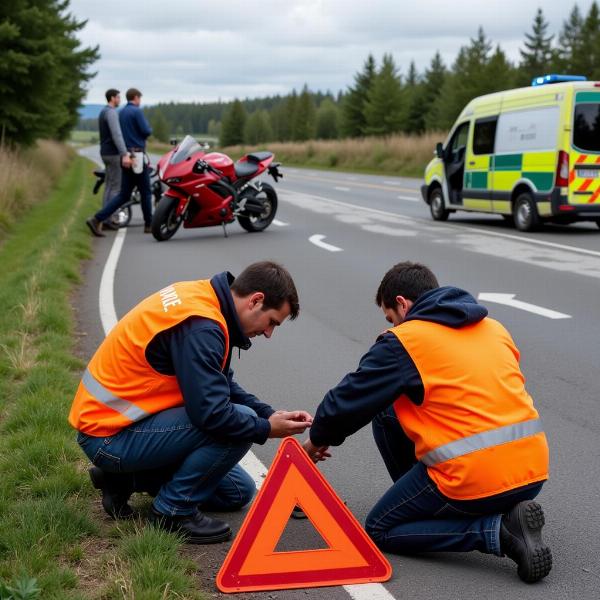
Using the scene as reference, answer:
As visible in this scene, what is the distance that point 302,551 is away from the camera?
387 cm

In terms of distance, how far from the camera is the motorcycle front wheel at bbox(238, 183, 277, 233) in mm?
17219

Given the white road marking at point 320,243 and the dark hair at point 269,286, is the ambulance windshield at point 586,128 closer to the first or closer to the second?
the white road marking at point 320,243

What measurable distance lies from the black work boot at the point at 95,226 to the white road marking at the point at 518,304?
8242 millimetres

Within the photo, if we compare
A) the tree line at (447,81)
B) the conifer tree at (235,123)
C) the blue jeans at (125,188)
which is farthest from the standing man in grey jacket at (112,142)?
the conifer tree at (235,123)

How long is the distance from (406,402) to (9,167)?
18402 millimetres

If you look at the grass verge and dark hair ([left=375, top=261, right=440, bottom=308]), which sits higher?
dark hair ([left=375, top=261, right=440, bottom=308])

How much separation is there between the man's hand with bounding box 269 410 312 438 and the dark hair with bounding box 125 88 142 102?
14109mm

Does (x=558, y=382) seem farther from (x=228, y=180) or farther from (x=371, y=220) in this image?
(x=371, y=220)

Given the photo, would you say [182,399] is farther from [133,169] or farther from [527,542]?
[133,169]

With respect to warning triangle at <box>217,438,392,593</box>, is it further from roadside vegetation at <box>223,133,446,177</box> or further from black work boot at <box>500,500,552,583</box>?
roadside vegetation at <box>223,133,446,177</box>

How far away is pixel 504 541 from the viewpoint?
3877mm

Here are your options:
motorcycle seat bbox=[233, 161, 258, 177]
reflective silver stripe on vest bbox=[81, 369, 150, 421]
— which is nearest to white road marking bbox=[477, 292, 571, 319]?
reflective silver stripe on vest bbox=[81, 369, 150, 421]

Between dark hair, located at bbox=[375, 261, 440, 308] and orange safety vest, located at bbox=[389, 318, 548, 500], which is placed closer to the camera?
orange safety vest, located at bbox=[389, 318, 548, 500]

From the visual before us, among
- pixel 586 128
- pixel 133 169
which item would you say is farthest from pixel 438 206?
pixel 133 169
